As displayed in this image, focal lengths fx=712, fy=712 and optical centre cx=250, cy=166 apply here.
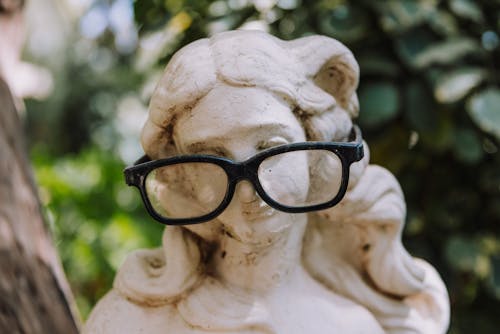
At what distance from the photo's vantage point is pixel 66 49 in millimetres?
7512

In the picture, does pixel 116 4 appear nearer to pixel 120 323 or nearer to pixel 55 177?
pixel 120 323

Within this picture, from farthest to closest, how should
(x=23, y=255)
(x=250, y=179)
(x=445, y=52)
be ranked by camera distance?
(x=445, y=52), (x=23, y=255), (x=250, y=179)

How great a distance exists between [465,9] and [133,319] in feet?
3.92

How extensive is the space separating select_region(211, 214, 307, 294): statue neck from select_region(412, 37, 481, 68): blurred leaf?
82 cm

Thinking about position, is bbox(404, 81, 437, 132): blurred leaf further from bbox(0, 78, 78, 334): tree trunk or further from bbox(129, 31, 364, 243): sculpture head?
bbox(0, 78, 78, 334): tree trunk

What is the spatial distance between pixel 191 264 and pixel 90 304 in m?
2.32

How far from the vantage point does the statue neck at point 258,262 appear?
103 centimetres

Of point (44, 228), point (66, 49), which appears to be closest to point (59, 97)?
point (66, 49)

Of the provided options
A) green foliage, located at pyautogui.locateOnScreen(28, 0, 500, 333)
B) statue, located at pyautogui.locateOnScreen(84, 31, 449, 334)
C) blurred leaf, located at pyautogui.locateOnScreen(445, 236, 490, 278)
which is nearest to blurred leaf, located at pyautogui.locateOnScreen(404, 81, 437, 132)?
green foliage, located at pyautogui.locateOnScreen(28, 0, 500, 333)

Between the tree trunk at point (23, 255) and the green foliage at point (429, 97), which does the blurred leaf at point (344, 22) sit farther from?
the tree trunk at point (23, 255)

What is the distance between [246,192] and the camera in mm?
916

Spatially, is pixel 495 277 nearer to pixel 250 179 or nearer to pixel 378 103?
pixel 378 103

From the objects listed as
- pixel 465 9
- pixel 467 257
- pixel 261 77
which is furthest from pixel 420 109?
pixel 261 77

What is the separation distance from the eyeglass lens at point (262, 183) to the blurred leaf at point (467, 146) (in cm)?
91
